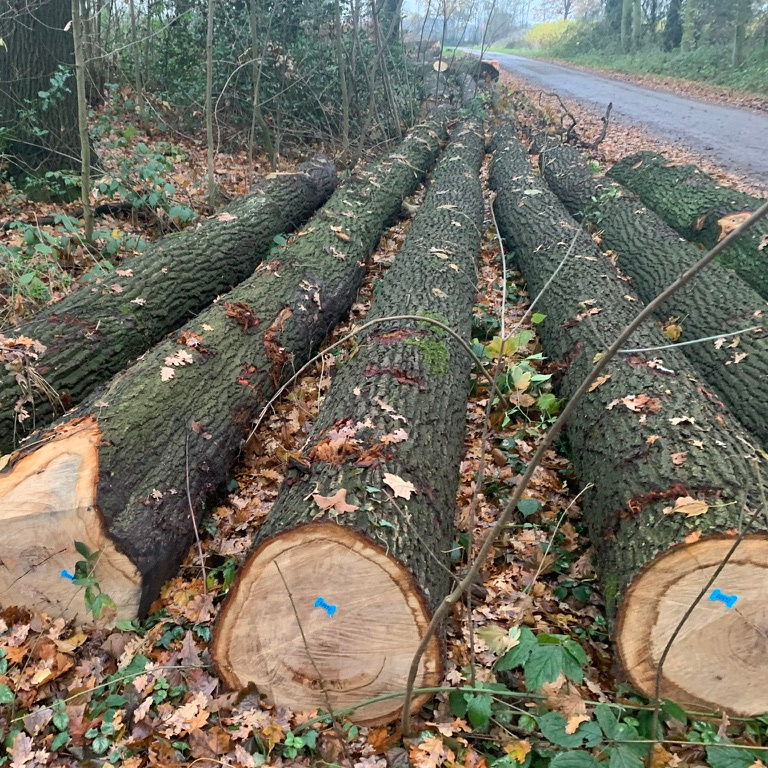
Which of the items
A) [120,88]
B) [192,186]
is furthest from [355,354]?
[120,88]

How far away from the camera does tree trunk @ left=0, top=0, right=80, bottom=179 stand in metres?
6.00

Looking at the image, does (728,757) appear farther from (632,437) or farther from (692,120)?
(692,120)

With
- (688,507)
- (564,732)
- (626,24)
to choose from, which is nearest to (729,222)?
(688,507)

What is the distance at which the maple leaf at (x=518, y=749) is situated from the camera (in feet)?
7.19

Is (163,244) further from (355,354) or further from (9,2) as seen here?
(9,2)

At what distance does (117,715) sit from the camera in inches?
94.5

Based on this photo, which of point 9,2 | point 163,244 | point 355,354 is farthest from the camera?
point 9,2

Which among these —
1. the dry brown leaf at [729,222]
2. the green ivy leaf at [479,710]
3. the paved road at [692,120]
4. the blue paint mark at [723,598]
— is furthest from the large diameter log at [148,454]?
the paved road at [692,120]

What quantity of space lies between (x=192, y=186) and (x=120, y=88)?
13.6 ft

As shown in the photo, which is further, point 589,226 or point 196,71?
point 196,71

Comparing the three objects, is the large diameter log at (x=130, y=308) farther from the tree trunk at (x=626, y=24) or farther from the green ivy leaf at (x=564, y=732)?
the tree trunk at (x=626, y=24)

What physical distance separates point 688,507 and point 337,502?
4.93 feet

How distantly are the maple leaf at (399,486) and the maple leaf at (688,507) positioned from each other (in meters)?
1.13

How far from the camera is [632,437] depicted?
118 inches
